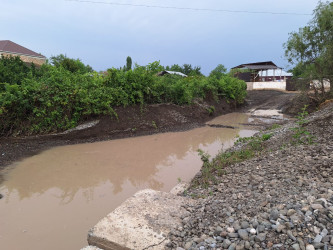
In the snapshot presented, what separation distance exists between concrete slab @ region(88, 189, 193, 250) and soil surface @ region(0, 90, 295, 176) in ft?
16.3

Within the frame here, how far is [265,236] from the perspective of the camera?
2.45 m

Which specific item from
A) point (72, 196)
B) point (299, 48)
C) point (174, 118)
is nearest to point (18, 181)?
point (72, 196)

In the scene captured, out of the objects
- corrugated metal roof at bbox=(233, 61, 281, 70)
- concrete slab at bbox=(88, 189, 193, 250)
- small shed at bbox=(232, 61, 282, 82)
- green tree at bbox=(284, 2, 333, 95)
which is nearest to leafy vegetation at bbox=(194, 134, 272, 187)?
concrete slab at bbox=(88, 189, 193, 250)

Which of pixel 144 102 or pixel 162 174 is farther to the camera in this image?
pixel 144 102

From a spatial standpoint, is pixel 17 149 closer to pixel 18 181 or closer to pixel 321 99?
pixel 18 181

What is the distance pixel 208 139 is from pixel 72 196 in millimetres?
6758

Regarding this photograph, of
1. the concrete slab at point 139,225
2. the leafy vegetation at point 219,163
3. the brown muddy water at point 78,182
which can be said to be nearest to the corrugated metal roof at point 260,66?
the brown muddy water at point 78,182

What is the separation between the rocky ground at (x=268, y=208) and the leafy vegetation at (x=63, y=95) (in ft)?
22.3

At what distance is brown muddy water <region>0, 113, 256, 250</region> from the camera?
3807 millimetres

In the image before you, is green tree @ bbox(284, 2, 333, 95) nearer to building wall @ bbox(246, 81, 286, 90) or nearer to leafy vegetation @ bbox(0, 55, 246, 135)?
leafy vegetation @ bbox(0, 55, 246, 135)

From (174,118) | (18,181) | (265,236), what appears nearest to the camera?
(265,236)

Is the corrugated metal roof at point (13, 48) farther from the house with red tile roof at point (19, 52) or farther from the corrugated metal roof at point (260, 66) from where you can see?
the corrugated metal roof at point (260, 66)

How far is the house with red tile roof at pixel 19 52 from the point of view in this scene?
2356cm

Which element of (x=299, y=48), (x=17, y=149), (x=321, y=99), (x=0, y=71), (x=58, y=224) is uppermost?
(x=299, y=48)
